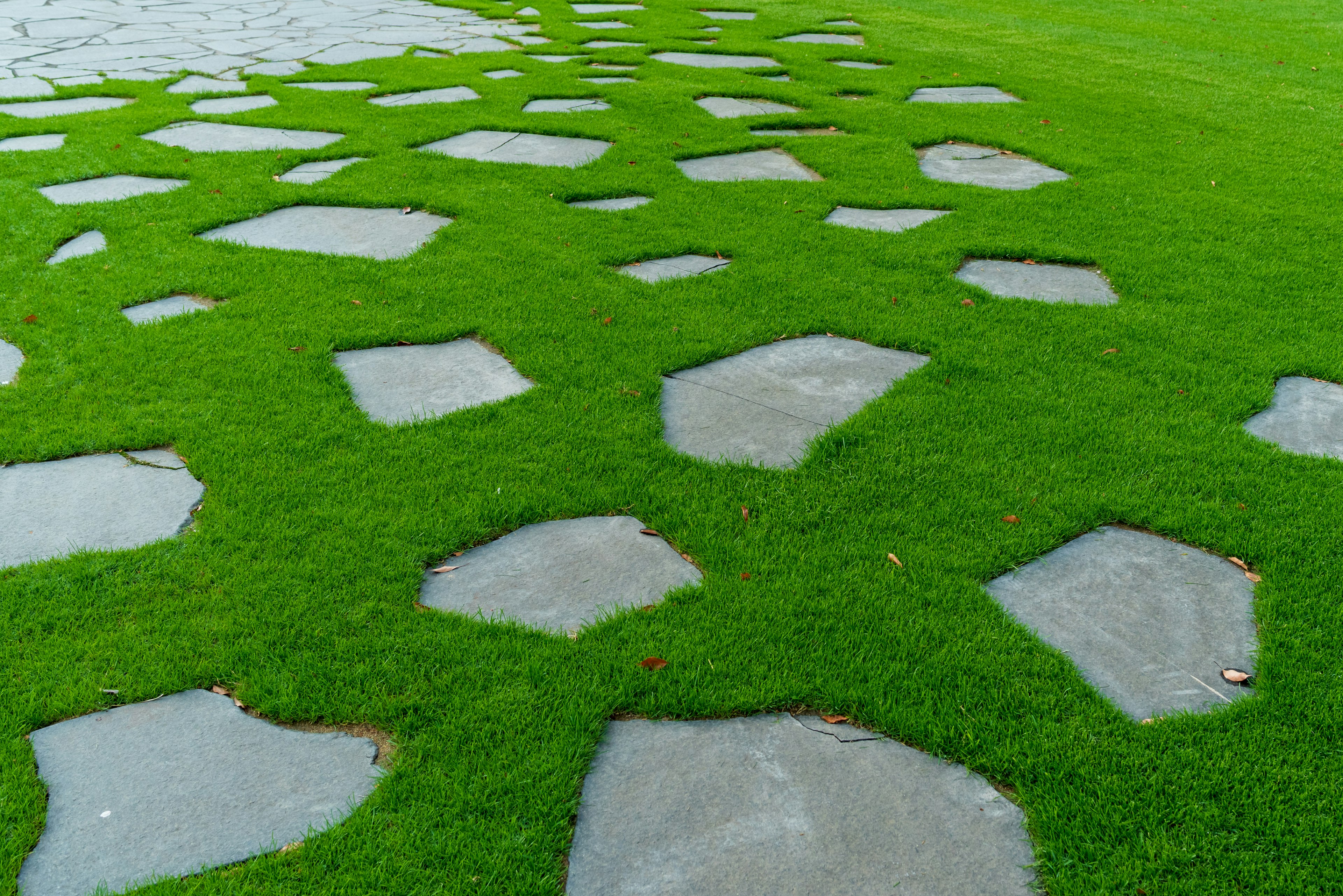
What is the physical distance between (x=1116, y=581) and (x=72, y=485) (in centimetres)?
252

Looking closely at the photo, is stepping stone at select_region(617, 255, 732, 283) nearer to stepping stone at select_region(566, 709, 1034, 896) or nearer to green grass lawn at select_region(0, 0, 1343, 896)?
green grass lawn at select_region(0, 0, 1343, 896)

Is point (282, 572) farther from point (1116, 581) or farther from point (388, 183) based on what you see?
point (388, 183)

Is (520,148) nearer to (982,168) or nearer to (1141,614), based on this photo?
(982,168)

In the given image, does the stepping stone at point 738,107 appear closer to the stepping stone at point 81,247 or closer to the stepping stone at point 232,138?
the stepping stone at point 232,138

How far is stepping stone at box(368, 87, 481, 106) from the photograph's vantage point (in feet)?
20.0

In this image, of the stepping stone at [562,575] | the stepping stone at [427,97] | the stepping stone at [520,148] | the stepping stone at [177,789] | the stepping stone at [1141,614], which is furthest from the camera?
the stepping stone at [427,97]

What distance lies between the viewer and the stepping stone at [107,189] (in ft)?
13.7

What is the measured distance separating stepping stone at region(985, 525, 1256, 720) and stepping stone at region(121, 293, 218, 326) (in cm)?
277

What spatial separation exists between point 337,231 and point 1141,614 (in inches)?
134

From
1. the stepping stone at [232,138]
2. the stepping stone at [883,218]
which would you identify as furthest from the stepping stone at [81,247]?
the stepping stone at [883,218]

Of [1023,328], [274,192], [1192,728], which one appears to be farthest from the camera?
[274,192]

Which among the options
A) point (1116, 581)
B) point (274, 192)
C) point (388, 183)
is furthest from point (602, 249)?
point (1116, 581)

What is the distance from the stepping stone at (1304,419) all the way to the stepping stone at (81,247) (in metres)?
4.16

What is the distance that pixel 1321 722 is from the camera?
66.3 inches
